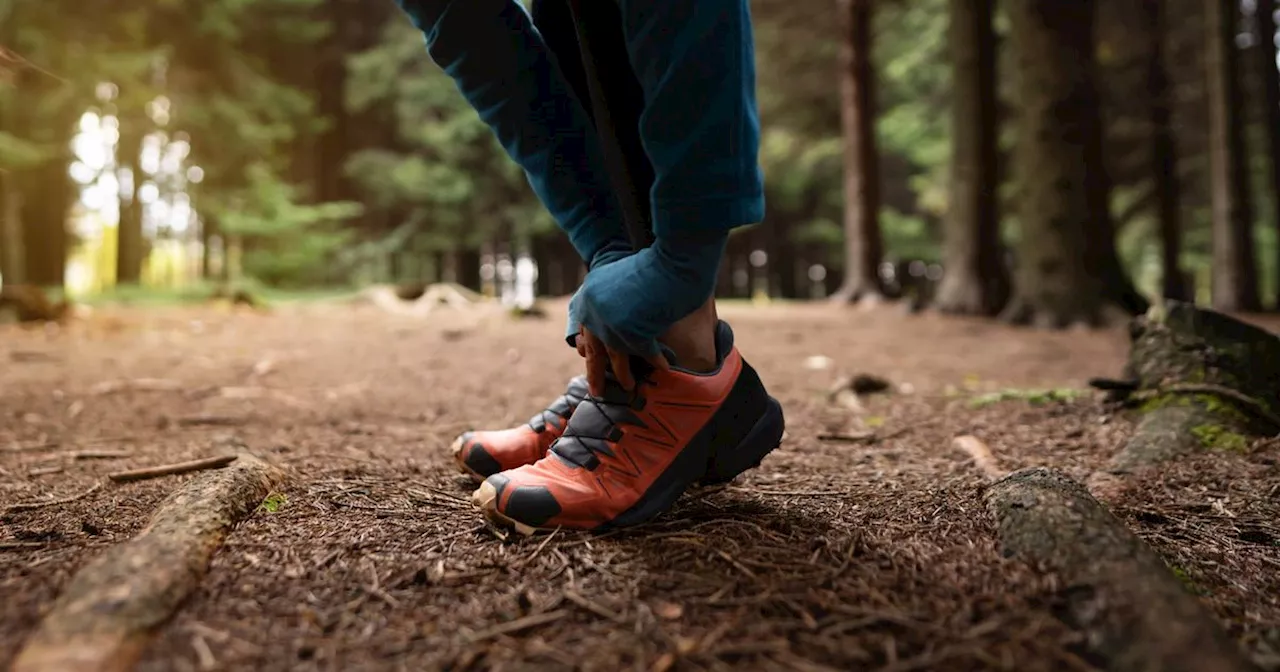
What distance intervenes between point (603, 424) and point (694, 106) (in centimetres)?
58

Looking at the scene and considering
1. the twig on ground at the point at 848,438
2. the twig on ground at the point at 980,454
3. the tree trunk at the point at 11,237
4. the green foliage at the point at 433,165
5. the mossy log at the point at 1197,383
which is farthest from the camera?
the green foliage at the point at 433,165

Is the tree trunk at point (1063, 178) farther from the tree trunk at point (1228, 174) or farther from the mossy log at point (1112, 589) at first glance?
the mossy log at point (1112, 589)

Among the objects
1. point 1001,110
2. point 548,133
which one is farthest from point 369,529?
point 1001,110

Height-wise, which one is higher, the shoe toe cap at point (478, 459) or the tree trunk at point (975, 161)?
the tree trunk at point (975, 161)

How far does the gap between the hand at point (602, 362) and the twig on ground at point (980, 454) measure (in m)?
0.82

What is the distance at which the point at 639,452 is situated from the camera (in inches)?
53.5

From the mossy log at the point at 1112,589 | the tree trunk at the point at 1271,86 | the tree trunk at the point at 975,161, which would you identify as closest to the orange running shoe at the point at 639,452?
the mossy log at the point at 1112,589

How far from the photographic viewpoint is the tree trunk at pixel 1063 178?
19.3ft

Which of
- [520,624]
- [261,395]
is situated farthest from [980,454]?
[261,395]

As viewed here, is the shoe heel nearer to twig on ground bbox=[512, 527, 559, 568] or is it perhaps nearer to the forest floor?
the forest floor

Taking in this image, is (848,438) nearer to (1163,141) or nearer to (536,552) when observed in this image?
(536,552)

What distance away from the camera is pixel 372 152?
550 inches

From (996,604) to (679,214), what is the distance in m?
0.69

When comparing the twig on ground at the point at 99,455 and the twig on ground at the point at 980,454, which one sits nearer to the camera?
the twig on ground at the point at 980,454
